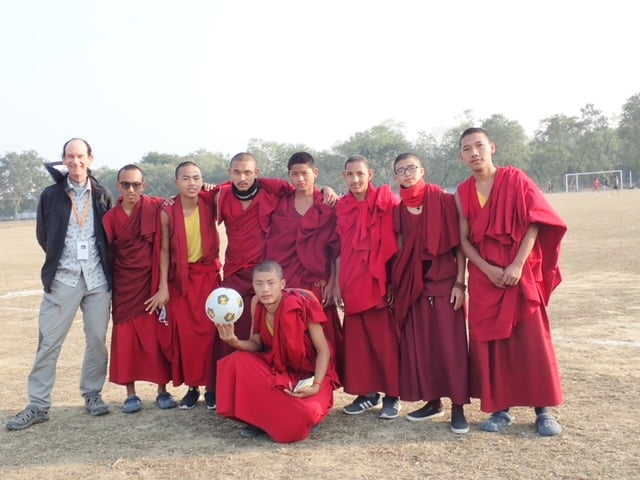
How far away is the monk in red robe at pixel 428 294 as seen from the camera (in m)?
4.62

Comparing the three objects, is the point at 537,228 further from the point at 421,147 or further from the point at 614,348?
the point at 421,147

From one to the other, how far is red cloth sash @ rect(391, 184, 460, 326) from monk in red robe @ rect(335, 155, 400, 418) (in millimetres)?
125

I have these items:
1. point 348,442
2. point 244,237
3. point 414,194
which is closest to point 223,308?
point 244,237

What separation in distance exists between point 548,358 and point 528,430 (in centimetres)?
49

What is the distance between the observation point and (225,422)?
16.3 ft

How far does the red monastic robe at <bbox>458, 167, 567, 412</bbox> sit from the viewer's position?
4.38 m

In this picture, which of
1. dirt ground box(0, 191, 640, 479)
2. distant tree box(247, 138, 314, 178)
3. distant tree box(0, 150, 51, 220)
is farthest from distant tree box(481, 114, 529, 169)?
dirt ground box(0, 191, 640, 479)

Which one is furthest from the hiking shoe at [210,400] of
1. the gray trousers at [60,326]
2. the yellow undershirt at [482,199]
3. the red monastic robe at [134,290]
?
the yellow undershirt at [482,199]

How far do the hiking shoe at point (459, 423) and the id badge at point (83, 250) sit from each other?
2889mm

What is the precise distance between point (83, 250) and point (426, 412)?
278 cm

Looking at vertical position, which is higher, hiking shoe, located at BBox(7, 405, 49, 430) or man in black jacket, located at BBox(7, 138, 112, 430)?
man in black jacket, located at BBox(7, 138, 112, 430)

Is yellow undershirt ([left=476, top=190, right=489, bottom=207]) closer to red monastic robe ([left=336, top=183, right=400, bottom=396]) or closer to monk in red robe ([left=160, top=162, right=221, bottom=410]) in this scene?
red monastic robe ([left=336, top=183, right=400, bottom=396])

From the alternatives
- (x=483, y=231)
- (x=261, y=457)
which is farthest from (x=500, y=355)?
(x=261, y=457)

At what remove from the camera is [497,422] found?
4.45m
